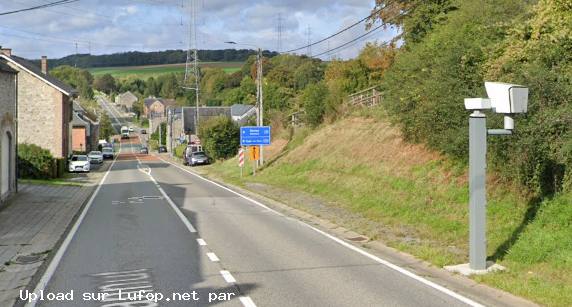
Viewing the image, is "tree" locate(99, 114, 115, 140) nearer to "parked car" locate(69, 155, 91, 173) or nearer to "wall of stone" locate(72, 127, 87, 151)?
"wall of stone" locate(72, 127, 87, 151)

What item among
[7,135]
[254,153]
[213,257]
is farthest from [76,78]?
[213,257]

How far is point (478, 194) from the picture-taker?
30.0 feet

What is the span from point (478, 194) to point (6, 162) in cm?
1882

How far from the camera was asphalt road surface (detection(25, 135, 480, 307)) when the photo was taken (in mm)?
7727

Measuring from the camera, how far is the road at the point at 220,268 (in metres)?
7.73

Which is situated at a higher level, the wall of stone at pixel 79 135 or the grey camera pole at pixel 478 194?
the wall of stone at pixel 79 135

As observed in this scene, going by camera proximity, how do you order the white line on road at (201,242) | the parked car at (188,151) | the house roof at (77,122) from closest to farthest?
the white line on road at (201,242), the parked car at (188,151), the house roof at (77,122)

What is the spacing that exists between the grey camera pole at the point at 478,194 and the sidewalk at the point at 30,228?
7.09 metres

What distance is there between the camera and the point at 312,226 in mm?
14797

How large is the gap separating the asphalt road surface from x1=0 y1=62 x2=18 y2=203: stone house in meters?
6.21

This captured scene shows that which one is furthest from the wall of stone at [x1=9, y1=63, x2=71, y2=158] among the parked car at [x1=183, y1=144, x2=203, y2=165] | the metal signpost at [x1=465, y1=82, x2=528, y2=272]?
the metal signpost at [x1=465, y1=82, x2=528, y2=272]

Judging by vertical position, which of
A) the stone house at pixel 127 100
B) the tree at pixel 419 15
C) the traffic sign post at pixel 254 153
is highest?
the stone house at pixel 127 100

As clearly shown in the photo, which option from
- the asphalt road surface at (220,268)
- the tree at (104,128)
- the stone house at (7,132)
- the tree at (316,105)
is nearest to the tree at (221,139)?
the tree at (316,105)

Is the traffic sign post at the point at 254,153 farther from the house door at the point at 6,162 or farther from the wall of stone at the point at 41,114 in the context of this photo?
the wall of stone at the point at 41,114
